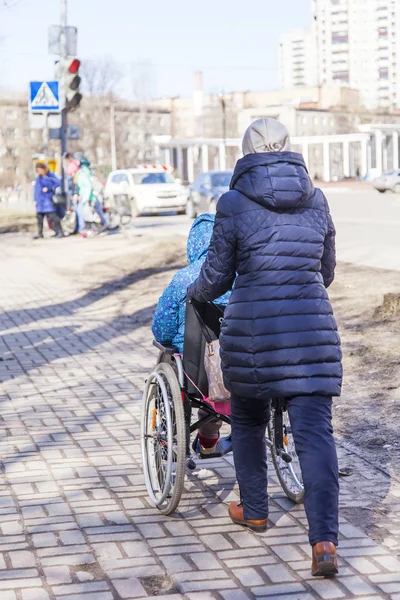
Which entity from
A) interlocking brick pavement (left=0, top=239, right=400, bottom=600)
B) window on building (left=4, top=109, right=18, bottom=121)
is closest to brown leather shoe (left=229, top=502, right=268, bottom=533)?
interlocking brick pavement (left=0, top=239, right=400, bottom=600)

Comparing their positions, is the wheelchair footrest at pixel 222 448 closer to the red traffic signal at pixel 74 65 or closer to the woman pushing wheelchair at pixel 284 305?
the woman pushing wheelchair at pixel 284 305

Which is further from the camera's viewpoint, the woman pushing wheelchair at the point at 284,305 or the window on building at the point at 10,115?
the window on building at the point at 10,115

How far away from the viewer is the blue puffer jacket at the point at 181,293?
4.84 metres

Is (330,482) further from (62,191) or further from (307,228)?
(62,191)

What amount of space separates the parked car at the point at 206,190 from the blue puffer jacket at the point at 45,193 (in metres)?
7.80

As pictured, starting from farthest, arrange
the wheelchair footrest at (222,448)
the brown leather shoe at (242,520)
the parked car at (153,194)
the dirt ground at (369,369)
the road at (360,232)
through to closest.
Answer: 1. the parked car at (153,194)
2. the road at (360,232)
3. the dirt ground at (369,369)
4. the wheelchair footrest at (222,448)
5. the brown leather shoe at (242,520)

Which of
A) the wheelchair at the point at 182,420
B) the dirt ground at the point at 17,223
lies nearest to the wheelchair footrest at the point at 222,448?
the wheelchair at the point at 182,420

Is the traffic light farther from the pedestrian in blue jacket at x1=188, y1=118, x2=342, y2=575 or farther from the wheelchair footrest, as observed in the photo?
the pedestrian in blue jacket at x1=188, y1=118, x2=342, y2=575

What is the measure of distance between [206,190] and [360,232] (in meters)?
9.73

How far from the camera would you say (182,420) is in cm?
470

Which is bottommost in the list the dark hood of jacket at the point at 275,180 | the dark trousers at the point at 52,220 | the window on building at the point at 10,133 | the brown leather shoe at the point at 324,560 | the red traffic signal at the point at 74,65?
the dark trousers at the point at 52,220

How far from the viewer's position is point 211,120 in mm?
127312

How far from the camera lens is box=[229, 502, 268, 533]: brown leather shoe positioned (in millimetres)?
4566

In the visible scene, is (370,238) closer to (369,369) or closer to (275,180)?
(369,369)
